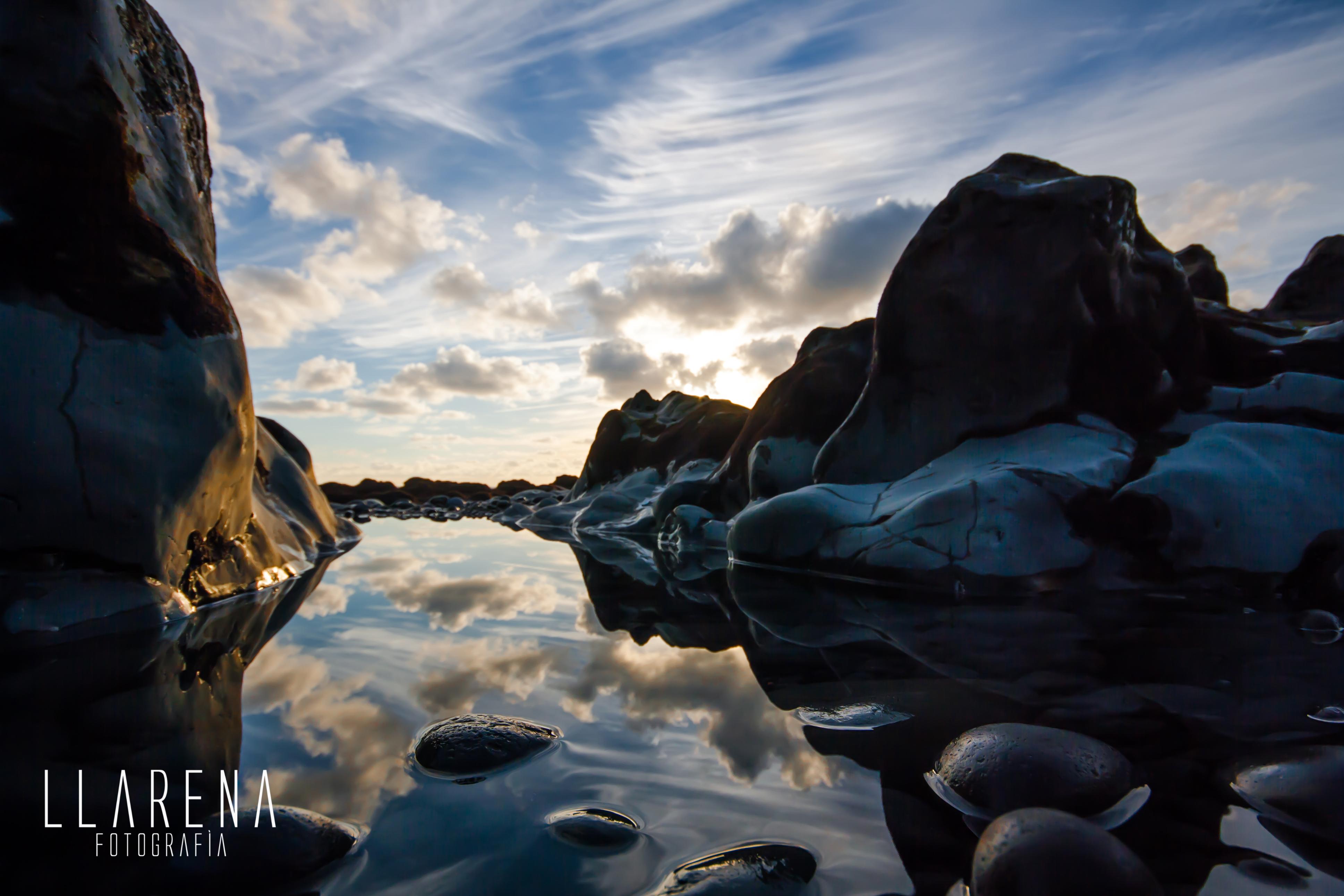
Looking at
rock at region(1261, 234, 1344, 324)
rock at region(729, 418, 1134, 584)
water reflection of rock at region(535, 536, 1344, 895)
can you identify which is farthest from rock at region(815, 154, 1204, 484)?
rock at region(1261, 234, 1344, 324)

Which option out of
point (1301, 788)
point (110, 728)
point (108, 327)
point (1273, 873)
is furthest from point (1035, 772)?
point (108, 327)

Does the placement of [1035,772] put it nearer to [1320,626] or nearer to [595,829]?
[595,829]

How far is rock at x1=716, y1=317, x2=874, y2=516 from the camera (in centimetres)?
965

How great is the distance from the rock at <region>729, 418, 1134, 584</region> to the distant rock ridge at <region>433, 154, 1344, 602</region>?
0.02 meters

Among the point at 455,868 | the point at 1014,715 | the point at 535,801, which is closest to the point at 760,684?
the point at 1014,715

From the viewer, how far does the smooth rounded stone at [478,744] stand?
5.69ft

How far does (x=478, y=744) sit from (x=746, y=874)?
2.94 ft

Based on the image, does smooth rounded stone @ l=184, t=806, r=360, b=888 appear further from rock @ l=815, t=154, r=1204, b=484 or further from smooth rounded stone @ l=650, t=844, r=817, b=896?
rock @ l=815, t=154, r=1204, b=484

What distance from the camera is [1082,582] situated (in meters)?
5.02

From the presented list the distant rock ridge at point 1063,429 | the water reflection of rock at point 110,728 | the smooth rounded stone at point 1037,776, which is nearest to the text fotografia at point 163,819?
the water reflection of rock at point 110,728

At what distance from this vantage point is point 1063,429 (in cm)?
622

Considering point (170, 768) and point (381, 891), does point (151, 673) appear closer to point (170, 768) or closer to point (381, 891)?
point (170, 768)

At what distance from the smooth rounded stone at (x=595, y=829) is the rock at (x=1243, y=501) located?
5.05 meters

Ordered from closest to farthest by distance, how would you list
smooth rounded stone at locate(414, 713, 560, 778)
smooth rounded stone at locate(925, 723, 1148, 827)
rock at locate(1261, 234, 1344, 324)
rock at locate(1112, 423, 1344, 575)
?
smooth rounded stone at locate(925, 723, 1148, 827)
smooth rounded stone at locate(414, 713, 560, 778)
rock at locate(1112, 423, 1344, 575)
rock at locate(1261, 234, 1344, 324)
